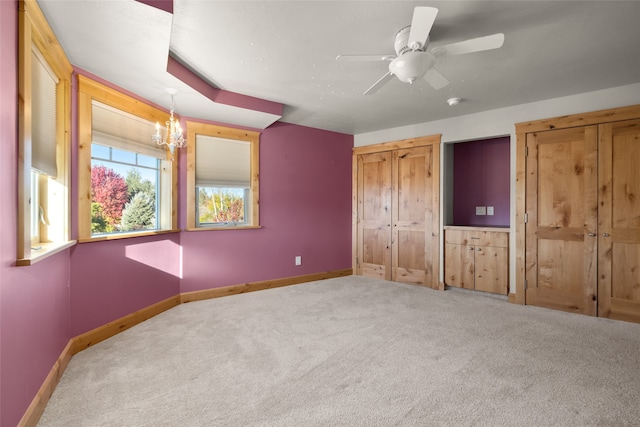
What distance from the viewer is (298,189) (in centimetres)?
464

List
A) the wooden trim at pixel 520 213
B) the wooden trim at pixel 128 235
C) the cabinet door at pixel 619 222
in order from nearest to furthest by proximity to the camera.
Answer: the wooden trim at pixel 128 235, the cabinet door at pixel 619 222, the wooden trim at pixel 520 213

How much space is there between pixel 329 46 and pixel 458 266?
10.6ft

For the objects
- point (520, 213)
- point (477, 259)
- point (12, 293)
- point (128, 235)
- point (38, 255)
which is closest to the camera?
point (12, 293)

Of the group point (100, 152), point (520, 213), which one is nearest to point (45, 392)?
point (100, 152)

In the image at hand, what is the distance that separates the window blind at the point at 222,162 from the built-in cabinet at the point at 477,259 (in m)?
2.90

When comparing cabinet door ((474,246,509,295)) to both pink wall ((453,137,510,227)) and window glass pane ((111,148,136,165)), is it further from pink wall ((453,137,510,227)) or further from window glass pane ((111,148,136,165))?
window glass pane ((111,148,136,165))

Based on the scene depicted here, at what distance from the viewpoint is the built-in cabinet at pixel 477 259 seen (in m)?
3.84

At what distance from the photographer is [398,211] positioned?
15.5 ft

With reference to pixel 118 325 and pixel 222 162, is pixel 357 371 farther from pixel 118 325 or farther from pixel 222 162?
pixel 222 162

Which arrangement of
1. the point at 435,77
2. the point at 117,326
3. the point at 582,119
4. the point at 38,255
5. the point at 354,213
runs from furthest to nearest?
the point at 354,213 → the point at 582,119 → the point at 117,326 → the point at 435,77 → the point at 38,255

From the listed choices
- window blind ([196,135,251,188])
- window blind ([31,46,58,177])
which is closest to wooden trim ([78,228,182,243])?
window blind ([31,46,58,177])

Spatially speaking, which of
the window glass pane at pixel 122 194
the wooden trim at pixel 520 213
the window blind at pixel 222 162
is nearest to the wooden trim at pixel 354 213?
the window blind at pixel 222 162

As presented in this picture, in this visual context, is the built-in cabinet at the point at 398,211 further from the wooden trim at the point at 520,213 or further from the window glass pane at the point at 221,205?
the window glass pane at the point at 221,205

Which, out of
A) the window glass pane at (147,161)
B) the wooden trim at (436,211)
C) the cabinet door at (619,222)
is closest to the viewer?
the cabinet door at (619,222)
